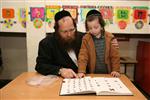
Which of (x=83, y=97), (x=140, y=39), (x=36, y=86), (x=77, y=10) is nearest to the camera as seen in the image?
(x=83, y=97)

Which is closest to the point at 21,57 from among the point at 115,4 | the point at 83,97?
the point at 115,4

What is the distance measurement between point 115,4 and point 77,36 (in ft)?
4.29

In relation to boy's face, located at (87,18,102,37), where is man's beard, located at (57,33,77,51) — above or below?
below

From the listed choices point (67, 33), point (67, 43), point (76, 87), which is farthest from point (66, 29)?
point (76, 87)

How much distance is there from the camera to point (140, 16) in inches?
128

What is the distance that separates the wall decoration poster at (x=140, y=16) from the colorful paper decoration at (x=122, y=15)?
0.11m

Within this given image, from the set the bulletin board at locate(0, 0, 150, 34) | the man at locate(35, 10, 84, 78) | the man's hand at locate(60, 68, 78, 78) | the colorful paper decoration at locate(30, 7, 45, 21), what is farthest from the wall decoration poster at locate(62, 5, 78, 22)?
the man's hand at locate(60, 68, 78, 78)

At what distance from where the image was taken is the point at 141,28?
3295 mm

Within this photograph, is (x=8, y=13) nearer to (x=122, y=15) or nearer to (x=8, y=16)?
(x=8, y=16)

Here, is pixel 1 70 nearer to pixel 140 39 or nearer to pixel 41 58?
pixel 41 58

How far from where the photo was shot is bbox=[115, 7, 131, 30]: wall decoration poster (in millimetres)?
3223

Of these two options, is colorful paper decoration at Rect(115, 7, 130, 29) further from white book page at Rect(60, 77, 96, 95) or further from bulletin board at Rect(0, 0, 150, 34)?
white book page at Rect(60, 77, 96, 95)

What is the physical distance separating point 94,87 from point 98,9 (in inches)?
82.5

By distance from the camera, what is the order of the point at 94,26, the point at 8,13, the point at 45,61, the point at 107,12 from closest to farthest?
the point at 94,26, the point at 45,61, the point at 107,12, the point at 8,13
